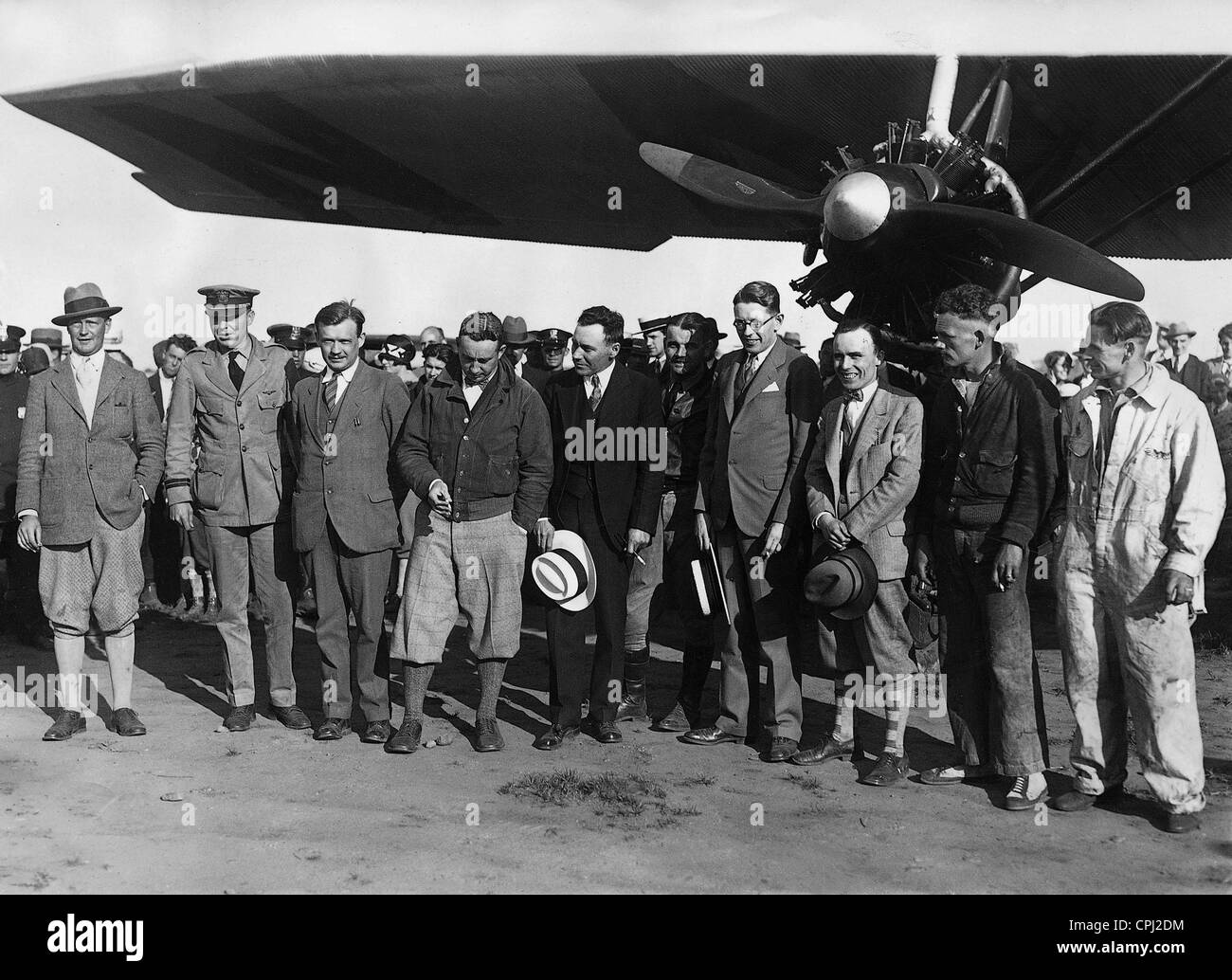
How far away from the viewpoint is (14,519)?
7.14 meters

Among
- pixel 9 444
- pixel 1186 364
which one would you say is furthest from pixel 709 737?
pixel 1186 364

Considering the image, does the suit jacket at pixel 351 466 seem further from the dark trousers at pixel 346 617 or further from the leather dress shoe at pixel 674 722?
the leather dress shoe at pixel 674 722

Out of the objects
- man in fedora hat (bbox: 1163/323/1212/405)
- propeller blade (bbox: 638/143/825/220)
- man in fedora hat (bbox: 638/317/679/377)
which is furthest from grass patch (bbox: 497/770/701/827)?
man in fedora hat (bbox: 1163/323/1212/405)

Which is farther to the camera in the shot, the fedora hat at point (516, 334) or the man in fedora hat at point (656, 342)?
the fedora hat at point (516, 334)

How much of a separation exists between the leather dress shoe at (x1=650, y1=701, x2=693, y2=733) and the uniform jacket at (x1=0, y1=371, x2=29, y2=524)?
4.74 m

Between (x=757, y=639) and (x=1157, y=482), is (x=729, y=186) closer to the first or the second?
(x=757, y=639)

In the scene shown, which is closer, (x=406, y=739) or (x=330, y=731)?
(x=406, y=739)

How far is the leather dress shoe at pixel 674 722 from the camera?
537 centimetres

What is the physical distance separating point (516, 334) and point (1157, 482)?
19.2 feet

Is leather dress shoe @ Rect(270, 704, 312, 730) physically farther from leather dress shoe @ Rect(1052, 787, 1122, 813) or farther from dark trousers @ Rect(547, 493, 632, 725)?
leather dress shoe @ Rect(1052, 787, 1122, 813)

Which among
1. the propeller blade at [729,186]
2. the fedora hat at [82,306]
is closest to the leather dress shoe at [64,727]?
the fedora hat at [82,306]

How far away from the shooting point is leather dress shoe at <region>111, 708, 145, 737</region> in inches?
201

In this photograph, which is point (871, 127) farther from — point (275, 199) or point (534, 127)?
point (275, 199)

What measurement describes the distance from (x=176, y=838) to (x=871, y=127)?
27.2 feet
